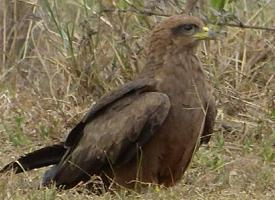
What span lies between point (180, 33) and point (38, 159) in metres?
1.26

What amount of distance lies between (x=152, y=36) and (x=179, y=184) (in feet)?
3.41

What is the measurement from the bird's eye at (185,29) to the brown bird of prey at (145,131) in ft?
0.32

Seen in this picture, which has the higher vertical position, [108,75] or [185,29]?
[185,29]

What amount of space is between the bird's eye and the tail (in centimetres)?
107

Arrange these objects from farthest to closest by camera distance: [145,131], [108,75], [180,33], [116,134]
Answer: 1. [108,75]
2. [180,33]
3. [116,134]
4. [145,131]

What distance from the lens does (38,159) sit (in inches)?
287

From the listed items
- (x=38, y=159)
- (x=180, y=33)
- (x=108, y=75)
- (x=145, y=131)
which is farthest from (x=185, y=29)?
(x=108, y=75)

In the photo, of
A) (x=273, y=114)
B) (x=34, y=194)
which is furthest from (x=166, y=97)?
(x=273, y=114)

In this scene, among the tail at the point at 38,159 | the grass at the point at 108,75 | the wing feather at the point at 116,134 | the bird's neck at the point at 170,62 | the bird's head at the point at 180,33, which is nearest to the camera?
the wing feather at the point at 116,134

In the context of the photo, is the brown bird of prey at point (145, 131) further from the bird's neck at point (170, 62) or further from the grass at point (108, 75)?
the grass at point (108, 75)

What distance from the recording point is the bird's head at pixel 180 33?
7492 mm

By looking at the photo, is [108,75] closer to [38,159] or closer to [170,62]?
[170,62]

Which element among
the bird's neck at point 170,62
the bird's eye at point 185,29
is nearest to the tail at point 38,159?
the bird's neck at point 170,62

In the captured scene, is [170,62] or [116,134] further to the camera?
[170,62]
